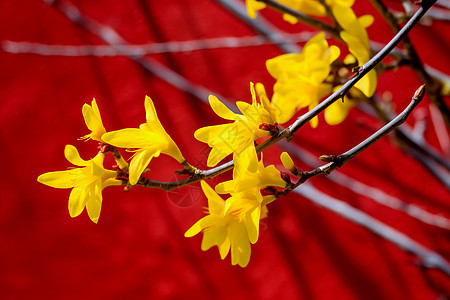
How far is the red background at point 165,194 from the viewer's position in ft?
5.17

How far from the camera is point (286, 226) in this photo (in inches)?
64.5

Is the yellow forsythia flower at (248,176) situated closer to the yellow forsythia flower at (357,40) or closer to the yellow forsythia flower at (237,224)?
the yellow forsythia flower at (237,224)

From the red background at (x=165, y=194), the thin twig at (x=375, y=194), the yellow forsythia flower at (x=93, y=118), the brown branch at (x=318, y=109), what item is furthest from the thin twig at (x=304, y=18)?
the red background at (x=165, y=194)

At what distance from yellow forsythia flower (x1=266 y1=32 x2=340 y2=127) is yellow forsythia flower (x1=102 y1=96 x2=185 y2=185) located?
0.12 m

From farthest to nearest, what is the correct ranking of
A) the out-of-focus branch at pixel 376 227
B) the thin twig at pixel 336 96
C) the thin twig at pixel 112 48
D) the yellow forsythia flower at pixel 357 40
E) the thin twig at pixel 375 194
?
the thin twig at pixel 112 48 < the thin twig at pixel 375 194 < the out-of-focus branch at pixel 376 227 < the yellow forsythia flower at pixel 357 40 < the thin twig at pixel 336 96

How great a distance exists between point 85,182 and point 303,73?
9.7 inches

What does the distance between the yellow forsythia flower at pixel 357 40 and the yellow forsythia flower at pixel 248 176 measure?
0.15 metres

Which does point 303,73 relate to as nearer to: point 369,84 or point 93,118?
point 369,84

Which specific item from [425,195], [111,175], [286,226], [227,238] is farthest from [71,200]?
[425,195]

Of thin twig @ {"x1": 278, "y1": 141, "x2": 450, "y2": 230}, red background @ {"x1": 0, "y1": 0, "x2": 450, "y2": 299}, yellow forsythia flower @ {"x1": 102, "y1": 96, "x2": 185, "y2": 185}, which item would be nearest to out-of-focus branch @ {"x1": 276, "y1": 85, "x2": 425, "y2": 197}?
yellow forsythia flower @ {"x1": 102, "y1": 96, "x2": 185, "y2": 185}

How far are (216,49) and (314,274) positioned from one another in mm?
868

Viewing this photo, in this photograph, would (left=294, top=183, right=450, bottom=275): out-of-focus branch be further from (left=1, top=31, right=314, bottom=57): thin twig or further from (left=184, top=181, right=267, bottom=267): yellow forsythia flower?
(left=184, top=181, right=267, bottom=267): yellow forsythia flower

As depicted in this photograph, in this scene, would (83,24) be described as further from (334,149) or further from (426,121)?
(426,121)

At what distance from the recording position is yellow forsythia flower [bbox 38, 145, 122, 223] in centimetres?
43
